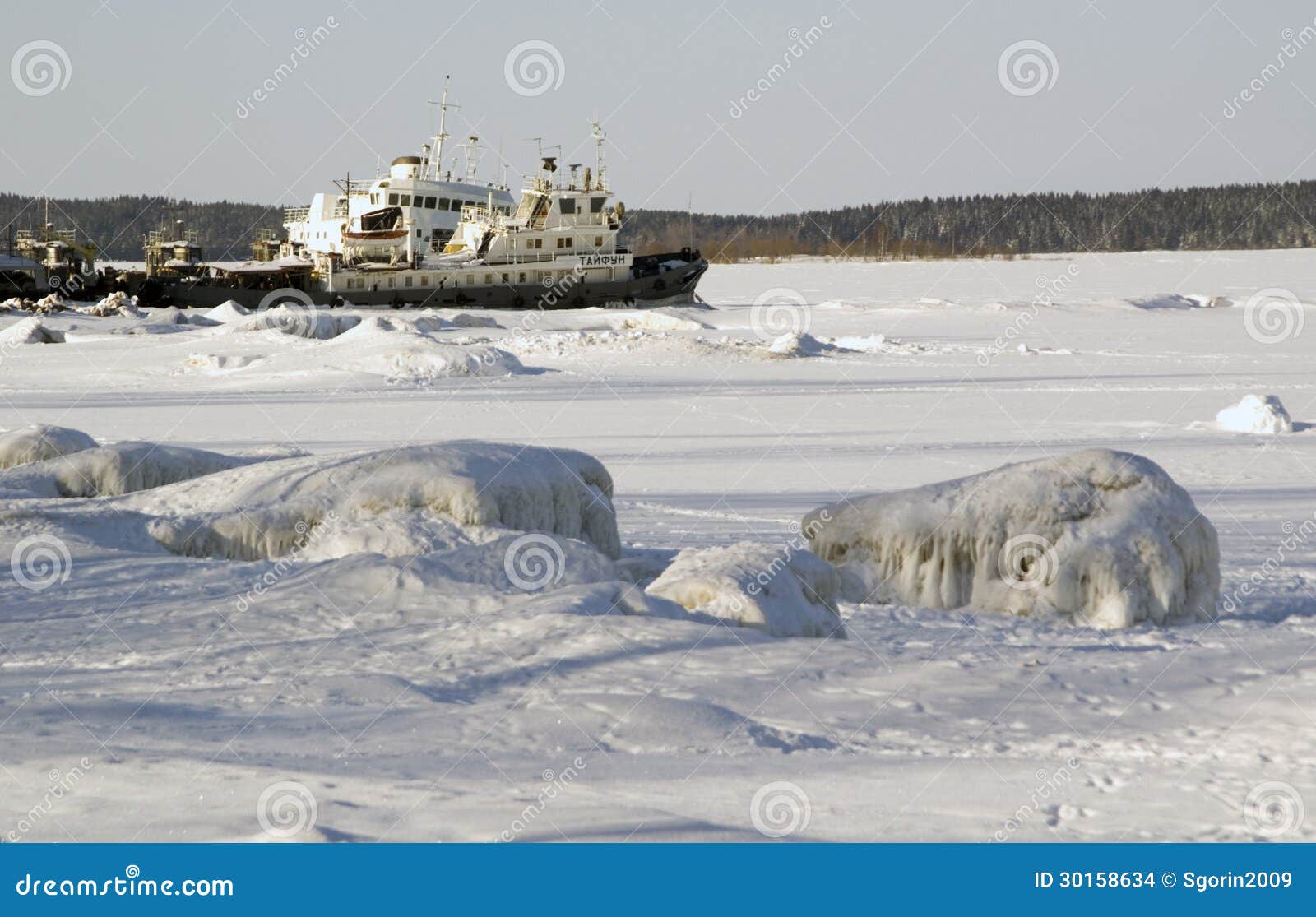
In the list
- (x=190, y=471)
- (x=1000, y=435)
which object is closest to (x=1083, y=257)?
(x=1000, y=435)

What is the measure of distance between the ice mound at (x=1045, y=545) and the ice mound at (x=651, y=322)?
2328 centimetres

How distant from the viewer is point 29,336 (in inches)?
1097

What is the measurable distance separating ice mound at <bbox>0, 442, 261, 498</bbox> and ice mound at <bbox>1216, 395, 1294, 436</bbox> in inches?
401

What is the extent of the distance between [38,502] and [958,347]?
67.1 feet

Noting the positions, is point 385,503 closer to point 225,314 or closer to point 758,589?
point 758,589

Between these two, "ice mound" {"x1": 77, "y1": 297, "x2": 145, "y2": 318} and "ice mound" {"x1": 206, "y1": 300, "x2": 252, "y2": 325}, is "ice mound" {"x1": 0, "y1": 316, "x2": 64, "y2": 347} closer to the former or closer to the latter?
"ice mound" {"x1": 206, "y1": 300, "x2": 252, "y2": 325}

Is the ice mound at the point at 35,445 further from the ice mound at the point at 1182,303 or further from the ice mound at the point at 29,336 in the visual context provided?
the ice mound at the point at 1182,303

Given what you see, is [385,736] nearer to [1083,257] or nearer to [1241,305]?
[1241,305]

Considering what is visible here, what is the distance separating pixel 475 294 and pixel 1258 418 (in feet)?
103

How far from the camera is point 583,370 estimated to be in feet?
73.1

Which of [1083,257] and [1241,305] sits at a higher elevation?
[1083,257]

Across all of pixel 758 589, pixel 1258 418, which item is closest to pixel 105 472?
pixel 758 589

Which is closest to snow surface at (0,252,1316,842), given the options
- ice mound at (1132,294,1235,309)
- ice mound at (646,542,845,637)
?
ice mound at (646,542,845,637)

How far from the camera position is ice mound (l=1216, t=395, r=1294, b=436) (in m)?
14.0
